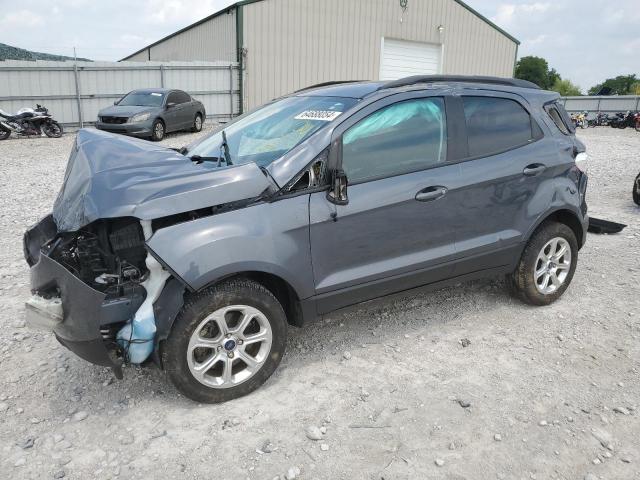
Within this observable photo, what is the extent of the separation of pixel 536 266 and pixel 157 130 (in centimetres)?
1289

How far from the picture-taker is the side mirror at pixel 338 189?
3.08 m

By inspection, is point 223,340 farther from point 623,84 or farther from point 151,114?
point 623,84

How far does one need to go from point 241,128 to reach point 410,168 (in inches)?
52.0

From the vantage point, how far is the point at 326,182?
3135mm

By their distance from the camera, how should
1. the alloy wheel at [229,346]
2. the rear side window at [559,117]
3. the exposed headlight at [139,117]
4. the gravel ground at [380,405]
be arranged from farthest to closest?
the exposed headlight at [139,117] → the rear side window at [559,117] → the alloy wheel at [229,346] → the gravel ground at [380,405]

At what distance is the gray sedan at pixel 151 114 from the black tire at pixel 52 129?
4.76 ft

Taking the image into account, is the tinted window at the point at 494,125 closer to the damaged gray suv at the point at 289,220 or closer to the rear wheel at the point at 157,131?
the damaged gray suv at the point at 289,220

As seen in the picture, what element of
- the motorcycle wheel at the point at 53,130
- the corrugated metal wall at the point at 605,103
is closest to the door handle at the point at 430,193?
the motorcycle wheel at the point at 53,130

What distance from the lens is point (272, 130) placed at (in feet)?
11.9

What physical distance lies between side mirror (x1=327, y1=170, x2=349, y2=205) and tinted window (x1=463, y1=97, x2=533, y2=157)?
111 cm

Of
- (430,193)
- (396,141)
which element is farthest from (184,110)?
(430,193)

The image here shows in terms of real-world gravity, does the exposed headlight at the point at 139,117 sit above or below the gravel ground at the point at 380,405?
above

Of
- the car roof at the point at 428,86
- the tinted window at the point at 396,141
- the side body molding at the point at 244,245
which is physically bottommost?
the side body molding at the point at 244,245

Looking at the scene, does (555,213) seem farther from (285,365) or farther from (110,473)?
(110,473)
